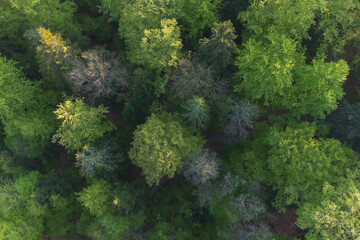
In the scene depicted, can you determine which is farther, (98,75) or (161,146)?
(98,75)

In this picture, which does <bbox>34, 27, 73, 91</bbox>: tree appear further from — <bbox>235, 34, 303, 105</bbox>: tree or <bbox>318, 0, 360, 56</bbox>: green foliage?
<bbox>318, 0, 360, 56</bbox>: green foliage

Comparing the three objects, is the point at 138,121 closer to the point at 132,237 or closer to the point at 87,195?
the point at 87,195

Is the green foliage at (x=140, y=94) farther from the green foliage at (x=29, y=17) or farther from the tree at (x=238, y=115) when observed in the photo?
the green foliage at (x=29, y=17)

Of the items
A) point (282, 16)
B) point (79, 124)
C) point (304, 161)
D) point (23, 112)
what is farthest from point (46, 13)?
point (304, 161)

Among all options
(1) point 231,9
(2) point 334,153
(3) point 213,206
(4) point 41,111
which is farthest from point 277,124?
(4) point 41,111

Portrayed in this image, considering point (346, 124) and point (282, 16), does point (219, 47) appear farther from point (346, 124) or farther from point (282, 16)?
point (346, 124)

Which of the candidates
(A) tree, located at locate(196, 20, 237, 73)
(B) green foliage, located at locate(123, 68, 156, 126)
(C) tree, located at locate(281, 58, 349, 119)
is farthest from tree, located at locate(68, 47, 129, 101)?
(C) tree, located at locate(281, 58, 349, 119)

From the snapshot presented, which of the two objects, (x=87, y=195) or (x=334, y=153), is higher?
(x=334, y=153)
